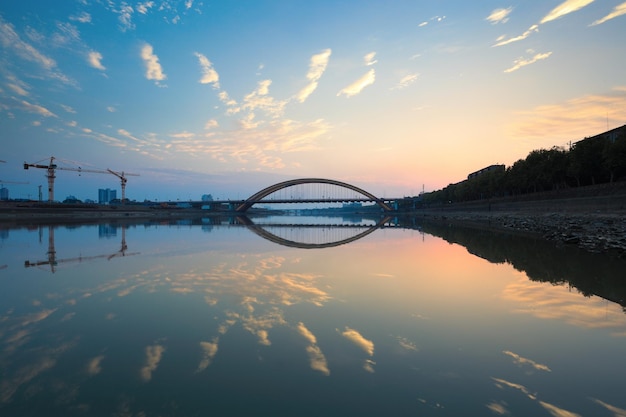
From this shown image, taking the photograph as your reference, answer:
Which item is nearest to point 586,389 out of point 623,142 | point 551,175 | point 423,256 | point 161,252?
point 423,256

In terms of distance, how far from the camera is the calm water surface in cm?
372

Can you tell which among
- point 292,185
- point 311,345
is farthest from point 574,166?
point 292,185

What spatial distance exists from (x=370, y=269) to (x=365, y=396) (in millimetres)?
8798

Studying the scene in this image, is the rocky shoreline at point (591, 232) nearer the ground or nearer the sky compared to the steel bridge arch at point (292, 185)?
nearer the ground

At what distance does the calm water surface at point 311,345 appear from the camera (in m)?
3.72

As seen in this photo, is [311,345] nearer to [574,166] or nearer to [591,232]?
[591,232]

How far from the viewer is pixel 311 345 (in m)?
5.33

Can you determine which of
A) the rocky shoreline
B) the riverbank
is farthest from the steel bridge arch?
the rocky shoreline

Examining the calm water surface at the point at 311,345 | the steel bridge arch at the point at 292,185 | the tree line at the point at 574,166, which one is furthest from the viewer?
the steel bridge arch at the point at 292,185

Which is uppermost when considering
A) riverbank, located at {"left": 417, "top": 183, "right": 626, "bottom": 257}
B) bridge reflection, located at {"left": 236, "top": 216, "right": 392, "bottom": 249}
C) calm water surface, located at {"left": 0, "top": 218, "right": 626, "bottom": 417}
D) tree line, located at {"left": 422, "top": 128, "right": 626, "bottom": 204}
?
tree line, located at {"left": 422, "top": 128, "right": 626, "bottom": 204}

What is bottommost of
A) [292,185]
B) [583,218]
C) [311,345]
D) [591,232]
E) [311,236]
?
[311,236]

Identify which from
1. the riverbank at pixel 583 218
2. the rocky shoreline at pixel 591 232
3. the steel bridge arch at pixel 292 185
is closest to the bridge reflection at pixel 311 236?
the rocky shoreline at pixel 591 232

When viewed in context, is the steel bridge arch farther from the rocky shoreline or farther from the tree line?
the rocky shoreline

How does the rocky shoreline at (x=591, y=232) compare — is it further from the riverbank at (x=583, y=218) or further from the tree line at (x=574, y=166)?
the tree line at (x=574, y=166)
